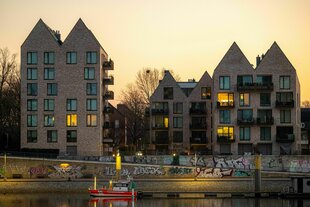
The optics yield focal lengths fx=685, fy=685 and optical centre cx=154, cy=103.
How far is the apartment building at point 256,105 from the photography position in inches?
4318

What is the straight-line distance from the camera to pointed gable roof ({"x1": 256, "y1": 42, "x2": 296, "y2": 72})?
111m

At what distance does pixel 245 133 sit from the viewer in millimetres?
110688

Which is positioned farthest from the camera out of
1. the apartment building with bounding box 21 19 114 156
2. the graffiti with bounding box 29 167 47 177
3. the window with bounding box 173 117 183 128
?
the window with bounding box 173 117 183 128

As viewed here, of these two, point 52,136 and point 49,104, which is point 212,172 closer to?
point 52,136

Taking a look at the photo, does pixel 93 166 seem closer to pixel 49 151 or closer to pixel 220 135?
pixel 49 151

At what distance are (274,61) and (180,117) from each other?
2050 centimetres

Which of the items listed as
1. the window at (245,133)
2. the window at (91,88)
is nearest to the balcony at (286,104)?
the window at (245,133)

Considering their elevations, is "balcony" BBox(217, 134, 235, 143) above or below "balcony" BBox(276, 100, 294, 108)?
below

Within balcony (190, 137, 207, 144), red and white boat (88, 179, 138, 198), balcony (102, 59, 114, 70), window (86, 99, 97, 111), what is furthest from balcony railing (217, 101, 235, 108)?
red and white boat (88, 179, 138, 198)

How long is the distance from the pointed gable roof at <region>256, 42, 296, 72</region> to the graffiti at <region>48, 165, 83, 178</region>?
33.7m

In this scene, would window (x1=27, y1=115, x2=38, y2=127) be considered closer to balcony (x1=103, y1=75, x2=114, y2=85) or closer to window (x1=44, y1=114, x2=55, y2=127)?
window (x1=44, y1=114, x2=55, y2=127)

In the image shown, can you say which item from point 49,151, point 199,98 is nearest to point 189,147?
point 199,98

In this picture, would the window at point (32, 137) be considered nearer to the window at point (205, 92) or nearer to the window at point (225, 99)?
the window at point (205, 92)

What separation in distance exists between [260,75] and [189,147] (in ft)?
59.6
